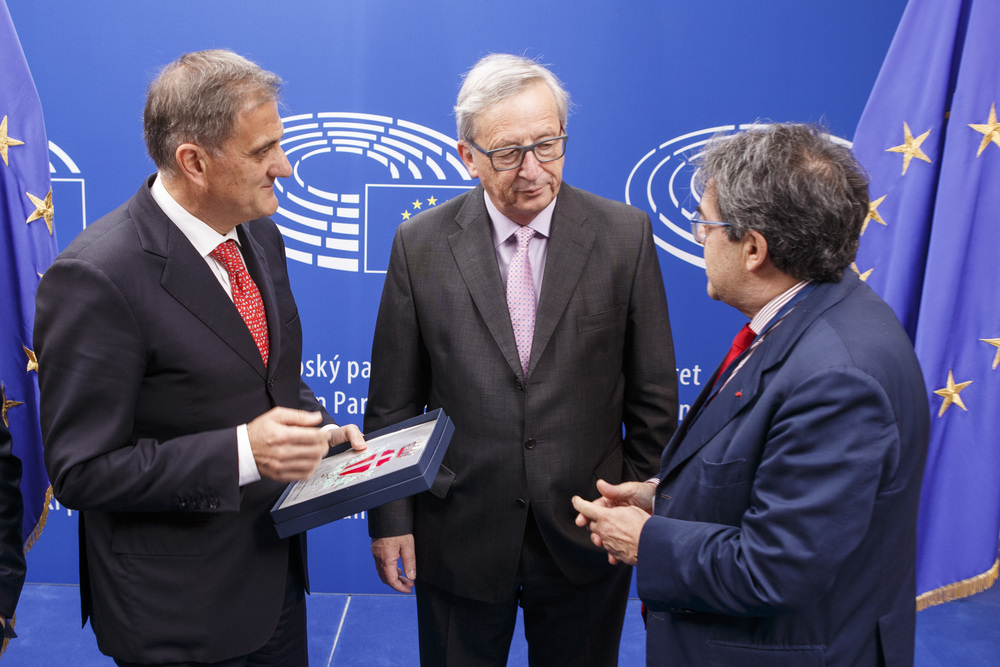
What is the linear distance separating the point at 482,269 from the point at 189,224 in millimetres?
702

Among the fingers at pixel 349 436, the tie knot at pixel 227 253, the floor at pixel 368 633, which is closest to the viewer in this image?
the tie knot at pixel 227 253

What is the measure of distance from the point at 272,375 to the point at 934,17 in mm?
2216

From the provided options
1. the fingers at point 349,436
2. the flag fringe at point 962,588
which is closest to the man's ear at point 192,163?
the fingers at point 349,436

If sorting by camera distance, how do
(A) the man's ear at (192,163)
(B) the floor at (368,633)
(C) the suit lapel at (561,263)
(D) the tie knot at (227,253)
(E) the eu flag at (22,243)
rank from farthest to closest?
(B) the floor at (368,633) → (E) the eu flag at (22,243) → (C) the suit lapel at (561,263) → (D) the tie knot at (227,253) → (A) the man's ear at (192,163)

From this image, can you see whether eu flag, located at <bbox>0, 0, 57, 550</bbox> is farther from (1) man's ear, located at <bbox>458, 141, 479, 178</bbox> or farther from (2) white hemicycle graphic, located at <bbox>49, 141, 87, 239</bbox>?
(1) man's ear, located at <bbox>458, 141, 479, 178</bbox>

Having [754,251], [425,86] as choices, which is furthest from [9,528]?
[425,86]

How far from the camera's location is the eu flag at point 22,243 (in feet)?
7.27

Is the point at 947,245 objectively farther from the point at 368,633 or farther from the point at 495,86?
the point at 368,633

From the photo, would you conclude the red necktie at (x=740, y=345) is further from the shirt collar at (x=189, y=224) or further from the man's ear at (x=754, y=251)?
the shirt collar at (x=189, y=224)

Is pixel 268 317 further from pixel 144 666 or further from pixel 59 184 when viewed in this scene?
pixel 59 184

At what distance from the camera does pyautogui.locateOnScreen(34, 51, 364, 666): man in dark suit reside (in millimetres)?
1455

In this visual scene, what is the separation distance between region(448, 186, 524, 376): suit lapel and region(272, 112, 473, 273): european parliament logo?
46.7 inches

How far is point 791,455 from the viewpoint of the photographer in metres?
1.28

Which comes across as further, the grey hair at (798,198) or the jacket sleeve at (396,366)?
the jacket sleeve at (396,366)
